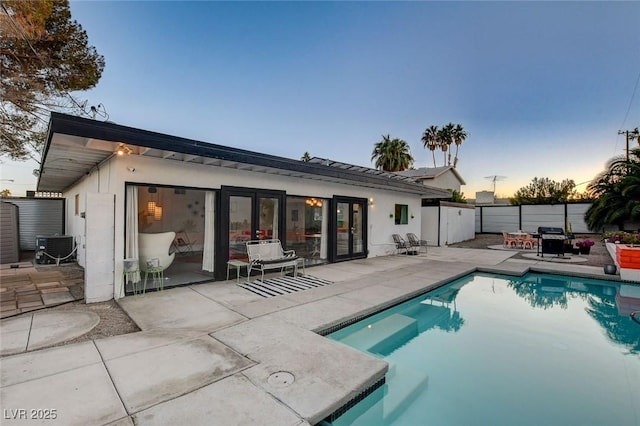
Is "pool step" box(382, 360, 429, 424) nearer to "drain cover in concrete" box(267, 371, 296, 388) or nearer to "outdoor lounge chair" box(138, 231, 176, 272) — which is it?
"drain cover in concrete" box(267, 371, 296, 388)

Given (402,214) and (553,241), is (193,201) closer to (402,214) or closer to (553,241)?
(402,214)

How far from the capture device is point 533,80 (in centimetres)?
1176

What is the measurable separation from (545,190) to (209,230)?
32.1 meters

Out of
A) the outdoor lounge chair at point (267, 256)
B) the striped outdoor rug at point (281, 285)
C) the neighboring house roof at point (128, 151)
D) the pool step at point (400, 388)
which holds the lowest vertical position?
the pool step at point (400, 388)

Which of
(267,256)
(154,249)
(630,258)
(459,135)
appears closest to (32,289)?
(154,249)

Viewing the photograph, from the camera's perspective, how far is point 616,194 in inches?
628

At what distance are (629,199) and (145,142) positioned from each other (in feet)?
71.4

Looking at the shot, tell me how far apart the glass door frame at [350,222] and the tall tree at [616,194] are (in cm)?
1457

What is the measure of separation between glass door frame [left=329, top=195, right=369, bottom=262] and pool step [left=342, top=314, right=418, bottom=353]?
4328 millimetres

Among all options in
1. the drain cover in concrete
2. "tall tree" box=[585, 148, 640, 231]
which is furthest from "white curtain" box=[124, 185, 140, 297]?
"tall tree" box=[585, 148, 640, 231]

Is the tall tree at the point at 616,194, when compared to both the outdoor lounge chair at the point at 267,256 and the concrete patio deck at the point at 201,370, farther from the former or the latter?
the concrete patio deck at the point at 201,370

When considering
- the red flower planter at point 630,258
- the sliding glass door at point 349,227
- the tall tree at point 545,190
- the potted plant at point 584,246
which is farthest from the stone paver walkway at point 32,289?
the tall tree at point 545,190

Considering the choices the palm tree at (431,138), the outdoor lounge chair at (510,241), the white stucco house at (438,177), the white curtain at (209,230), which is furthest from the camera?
the palm tree at (431,138)

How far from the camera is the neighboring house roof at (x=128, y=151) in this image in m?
4.16
